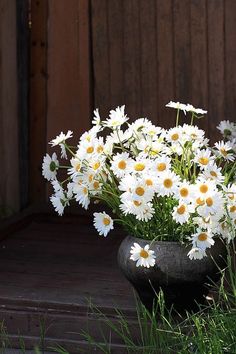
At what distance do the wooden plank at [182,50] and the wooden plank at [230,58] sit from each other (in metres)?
0.20

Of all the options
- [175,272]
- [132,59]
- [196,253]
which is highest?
[132,59]

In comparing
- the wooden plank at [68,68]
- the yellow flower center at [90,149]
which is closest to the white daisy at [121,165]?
the yellow flower center at [90,149]

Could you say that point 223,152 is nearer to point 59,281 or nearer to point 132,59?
point 59,281

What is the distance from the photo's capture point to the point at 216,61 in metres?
5.43

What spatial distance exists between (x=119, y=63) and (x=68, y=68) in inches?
12.5

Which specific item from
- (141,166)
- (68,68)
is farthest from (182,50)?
(141,166)

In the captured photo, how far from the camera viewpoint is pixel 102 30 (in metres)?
5.65

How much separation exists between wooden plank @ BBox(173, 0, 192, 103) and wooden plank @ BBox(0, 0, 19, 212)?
36.9 inches

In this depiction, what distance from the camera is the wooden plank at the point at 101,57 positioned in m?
5.64

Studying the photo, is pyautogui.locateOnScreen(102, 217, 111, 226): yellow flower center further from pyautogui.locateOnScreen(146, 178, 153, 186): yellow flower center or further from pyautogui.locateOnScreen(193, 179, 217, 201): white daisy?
pyautogui.locateOnScreen(193, 179, 217, 201): white daisy

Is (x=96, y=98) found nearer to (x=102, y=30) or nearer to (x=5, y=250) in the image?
(x=102, y=30)

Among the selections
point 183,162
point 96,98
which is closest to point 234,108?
point 96,98

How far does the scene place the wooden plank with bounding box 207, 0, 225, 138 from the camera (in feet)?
17.7

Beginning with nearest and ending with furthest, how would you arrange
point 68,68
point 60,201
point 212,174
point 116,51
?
point 212,174, point 60,201, point 116,51, point 68,68
